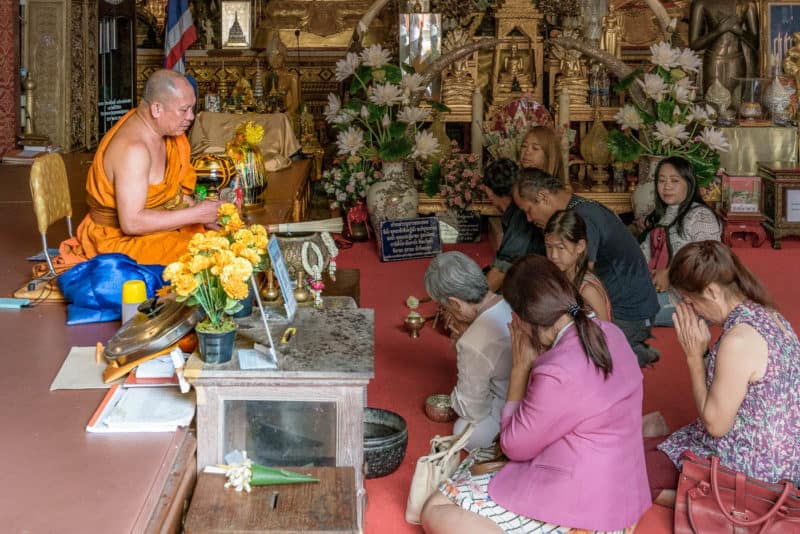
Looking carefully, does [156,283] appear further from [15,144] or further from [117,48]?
[117,48]

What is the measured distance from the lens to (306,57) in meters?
10.6

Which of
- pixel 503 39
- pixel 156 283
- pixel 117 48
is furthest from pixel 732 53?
pixel 156 283

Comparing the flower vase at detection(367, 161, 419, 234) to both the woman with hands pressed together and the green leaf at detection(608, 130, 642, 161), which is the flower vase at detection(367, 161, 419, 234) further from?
the woman with hands pressed together

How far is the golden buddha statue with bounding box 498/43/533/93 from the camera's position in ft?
27.0

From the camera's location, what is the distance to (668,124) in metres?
6.66

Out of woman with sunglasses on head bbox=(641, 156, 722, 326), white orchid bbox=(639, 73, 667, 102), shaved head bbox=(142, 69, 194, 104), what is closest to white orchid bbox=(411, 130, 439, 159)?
white orchid bbox=(639, 73, 667, 102)

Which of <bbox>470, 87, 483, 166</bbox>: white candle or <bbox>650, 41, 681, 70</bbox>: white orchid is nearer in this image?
<bbox>650, 41, 681, 70</bbox>: white orchid

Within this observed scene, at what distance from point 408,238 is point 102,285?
9.24 ft

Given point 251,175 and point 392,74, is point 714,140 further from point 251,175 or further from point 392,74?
point 251,175

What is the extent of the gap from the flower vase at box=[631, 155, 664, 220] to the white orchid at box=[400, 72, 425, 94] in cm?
154

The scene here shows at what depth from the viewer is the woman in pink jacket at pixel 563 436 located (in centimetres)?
261

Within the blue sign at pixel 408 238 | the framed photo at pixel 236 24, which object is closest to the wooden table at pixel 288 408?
the blue sign at pixel 408 238

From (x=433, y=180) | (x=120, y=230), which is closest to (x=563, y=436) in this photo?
(x=120, y=230)

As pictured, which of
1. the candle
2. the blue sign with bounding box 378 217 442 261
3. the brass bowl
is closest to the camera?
the brass bowl
